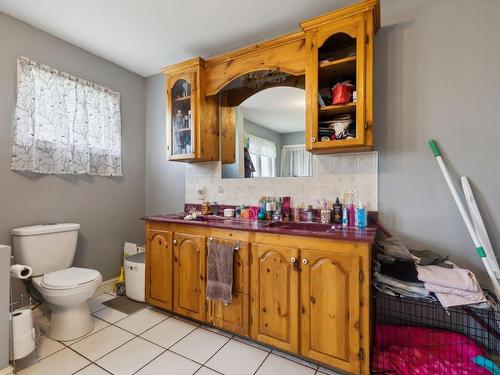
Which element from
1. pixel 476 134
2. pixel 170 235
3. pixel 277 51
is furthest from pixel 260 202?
pixel 476 134

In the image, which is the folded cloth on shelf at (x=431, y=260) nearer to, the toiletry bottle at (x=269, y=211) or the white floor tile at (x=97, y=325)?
the toiletry bottle at (x=269, y=211)

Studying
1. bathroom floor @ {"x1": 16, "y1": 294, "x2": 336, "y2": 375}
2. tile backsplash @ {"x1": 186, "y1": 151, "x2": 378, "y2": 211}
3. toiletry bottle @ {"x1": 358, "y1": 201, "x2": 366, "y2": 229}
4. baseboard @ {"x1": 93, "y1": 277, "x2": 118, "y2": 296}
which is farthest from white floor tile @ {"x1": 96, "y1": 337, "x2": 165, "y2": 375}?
toiletry bottle @ {"x1": 358, "y1": 201, "x2": 366, "y2": 229}

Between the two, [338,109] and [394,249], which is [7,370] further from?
[338,109]

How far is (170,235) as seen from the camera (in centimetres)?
220

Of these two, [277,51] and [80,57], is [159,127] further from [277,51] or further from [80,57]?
[277,51]

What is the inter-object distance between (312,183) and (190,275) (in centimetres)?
128

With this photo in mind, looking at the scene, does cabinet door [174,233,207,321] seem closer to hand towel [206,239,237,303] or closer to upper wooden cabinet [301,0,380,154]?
hand towel [206,239,237,303]

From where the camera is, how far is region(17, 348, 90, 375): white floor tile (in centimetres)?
156

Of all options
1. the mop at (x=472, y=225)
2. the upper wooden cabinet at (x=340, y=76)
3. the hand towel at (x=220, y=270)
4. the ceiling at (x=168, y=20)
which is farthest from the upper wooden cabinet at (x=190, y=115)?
the mop at (x=472, y=225)

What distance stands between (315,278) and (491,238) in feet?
3.83

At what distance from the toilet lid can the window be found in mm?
1622

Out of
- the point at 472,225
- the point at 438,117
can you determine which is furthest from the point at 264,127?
the point at 472,225

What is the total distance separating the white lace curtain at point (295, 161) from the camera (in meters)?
2.17

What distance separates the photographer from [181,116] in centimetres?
257
